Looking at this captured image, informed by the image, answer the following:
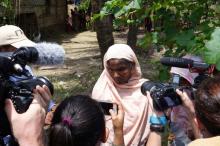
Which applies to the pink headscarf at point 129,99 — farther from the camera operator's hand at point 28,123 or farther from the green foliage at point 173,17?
the camera operator's hand at point 28,123

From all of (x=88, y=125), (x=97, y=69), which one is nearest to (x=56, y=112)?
(x=88, y=125)

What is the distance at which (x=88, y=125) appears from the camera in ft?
6.84

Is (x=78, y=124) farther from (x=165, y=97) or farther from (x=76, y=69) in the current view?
(x=76, y=69)

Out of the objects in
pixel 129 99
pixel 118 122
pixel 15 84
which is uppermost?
pixel 15 84

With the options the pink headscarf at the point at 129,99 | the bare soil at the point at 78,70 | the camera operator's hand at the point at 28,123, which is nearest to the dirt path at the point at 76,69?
the bare soil at the point at 78,70

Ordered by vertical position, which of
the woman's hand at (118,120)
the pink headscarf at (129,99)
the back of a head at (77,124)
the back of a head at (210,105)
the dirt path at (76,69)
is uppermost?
the back of a head at (210,105)

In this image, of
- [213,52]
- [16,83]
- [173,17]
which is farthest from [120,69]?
[16,83]

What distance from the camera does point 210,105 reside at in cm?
178

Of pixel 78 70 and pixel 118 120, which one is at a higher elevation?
Answer: pixel 118 120

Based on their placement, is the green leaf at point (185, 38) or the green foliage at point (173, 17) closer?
the green leaf at point (185, 38)

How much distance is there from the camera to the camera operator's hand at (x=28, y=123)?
181 centimetres

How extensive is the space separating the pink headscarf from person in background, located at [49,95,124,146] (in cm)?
107

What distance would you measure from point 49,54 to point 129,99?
5.07 ft

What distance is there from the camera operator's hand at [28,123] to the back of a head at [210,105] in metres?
0.64
